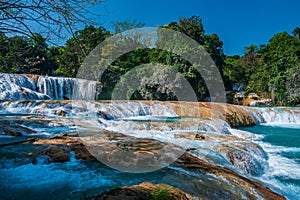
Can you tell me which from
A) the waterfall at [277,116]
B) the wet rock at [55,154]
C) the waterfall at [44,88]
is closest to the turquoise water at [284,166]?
the wet rock at [55,154]

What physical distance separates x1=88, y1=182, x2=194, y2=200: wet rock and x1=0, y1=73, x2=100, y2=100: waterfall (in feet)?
34.9

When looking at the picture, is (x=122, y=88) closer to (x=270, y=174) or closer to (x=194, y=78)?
(x=194, y=78)

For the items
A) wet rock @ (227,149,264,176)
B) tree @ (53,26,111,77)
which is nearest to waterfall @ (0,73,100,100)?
tree @ (53,26,111,77)

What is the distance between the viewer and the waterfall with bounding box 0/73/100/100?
1194 centimetres

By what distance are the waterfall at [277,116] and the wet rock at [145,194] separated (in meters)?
10.9

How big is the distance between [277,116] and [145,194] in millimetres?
12249

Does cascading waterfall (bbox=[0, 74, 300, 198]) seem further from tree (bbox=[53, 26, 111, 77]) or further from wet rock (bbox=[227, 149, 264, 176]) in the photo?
tree (bbox=[53, 26, 111, 77])

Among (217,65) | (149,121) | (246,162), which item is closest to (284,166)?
(246,162)

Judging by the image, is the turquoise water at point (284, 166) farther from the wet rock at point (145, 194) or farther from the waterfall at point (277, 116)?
the waterfall at point (277, 116)

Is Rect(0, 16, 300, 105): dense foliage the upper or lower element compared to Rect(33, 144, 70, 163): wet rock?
upper

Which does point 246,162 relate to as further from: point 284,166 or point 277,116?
point 277,116

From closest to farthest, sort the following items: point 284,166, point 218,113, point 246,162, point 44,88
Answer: point 246,162, point 284,166, point 218,113, point 44,88

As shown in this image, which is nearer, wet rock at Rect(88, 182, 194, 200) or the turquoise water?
wet rock at Rect(88, 182, 194, 200)

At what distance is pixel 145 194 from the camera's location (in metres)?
1.89
